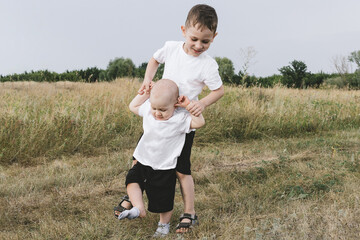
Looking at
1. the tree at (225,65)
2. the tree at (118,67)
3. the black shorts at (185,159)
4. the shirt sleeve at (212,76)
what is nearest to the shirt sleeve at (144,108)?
the black shorts at (185,159)

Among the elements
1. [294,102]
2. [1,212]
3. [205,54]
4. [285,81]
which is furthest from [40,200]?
[285,81]

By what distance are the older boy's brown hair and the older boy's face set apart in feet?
0.10

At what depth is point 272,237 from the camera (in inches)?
112

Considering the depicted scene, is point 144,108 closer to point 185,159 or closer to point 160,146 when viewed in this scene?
point 160,146

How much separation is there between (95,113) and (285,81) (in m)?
17.5

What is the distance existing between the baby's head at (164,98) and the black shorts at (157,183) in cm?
46

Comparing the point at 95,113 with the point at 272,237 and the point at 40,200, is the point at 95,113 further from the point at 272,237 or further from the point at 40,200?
the point at 272,237

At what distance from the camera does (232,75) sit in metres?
20.3

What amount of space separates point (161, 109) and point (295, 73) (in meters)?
20.6

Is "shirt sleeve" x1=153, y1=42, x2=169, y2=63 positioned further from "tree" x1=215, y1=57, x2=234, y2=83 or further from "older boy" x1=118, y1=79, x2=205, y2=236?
"tree" x1=215, y1=57, x2=234, y2=83

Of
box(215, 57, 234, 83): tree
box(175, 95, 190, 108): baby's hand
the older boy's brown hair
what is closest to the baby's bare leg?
box(175, 95, 190, 108): baby's hand

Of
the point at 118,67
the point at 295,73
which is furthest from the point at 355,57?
the point at 118,67

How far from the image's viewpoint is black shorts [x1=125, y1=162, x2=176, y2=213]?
2898 mm

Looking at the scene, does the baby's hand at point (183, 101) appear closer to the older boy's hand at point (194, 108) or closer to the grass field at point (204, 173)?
the older boy's hand at point (194, 108)
